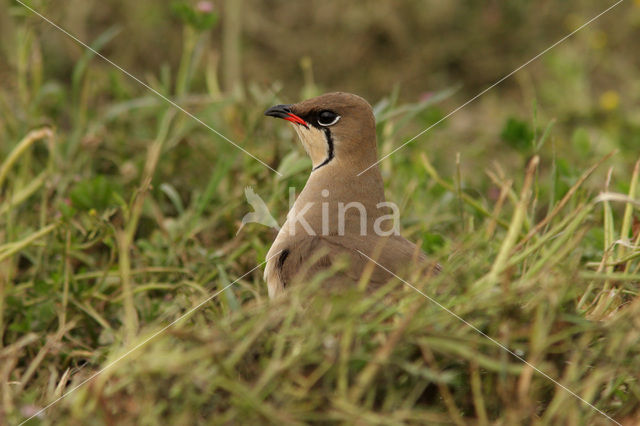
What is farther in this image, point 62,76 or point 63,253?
point 62,76

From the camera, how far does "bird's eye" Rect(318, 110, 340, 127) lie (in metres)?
2.88

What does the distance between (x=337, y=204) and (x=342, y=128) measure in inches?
11.3

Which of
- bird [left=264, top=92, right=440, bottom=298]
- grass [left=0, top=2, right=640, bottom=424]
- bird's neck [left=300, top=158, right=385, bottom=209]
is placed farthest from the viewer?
bird's neck [left=300, top=158, right=385, bottom=209]

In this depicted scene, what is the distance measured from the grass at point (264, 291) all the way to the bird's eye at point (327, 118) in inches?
12.7

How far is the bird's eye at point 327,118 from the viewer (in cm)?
288

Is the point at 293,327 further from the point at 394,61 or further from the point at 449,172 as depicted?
the point at 394,61

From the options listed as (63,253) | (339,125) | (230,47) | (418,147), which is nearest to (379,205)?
(339,125)

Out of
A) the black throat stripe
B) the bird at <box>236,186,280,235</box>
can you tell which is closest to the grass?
the bird at <box>236,186,280,235</box>

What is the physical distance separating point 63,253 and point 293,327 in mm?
1333

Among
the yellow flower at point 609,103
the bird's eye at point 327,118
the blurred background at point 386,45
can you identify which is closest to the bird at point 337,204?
the bird's eye at point 327,118

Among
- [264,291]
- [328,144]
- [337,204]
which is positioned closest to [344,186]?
[337,204]

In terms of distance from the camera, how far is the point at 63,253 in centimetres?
287

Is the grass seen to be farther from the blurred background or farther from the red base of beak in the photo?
the blurred background

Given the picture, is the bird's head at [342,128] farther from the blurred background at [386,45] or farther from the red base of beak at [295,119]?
the blurred background at [386,45]
